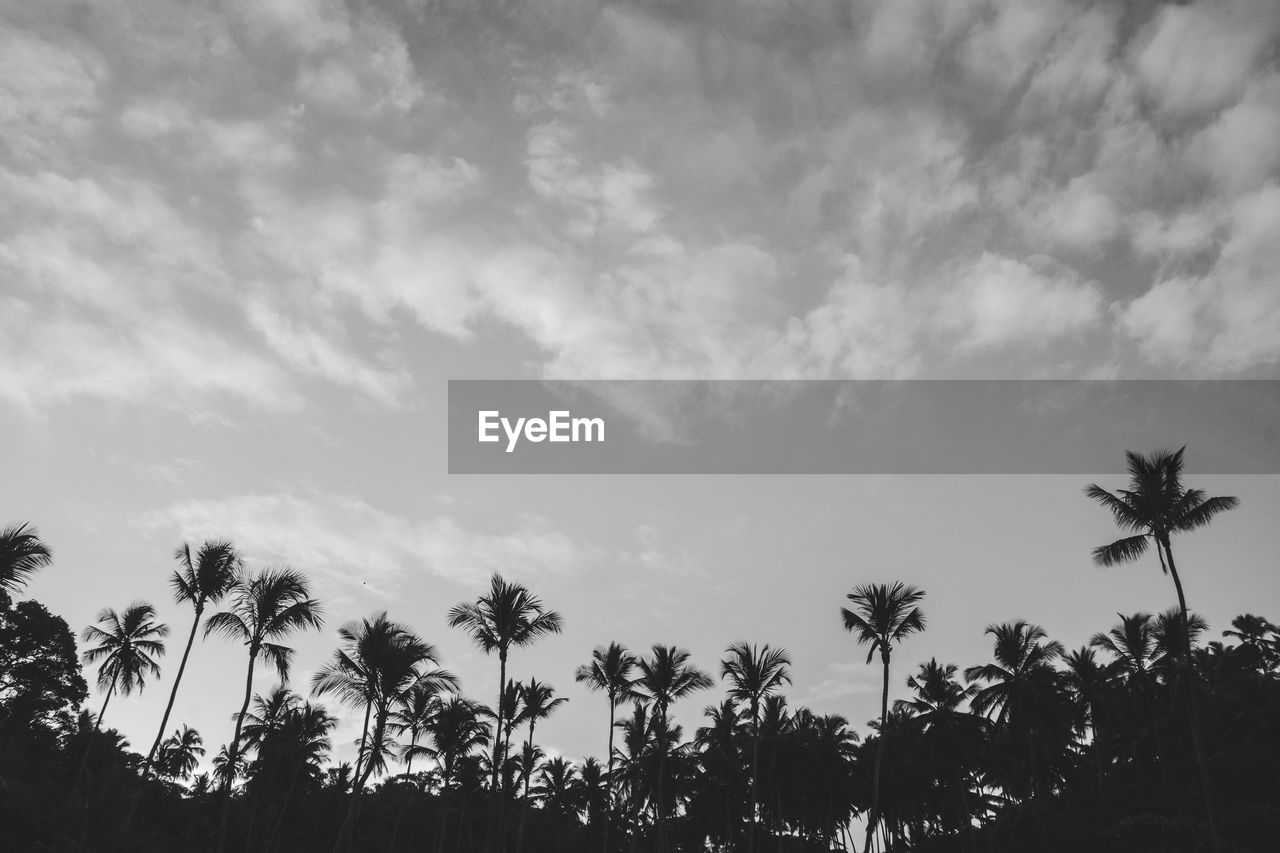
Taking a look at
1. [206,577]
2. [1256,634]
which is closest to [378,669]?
[206,577]

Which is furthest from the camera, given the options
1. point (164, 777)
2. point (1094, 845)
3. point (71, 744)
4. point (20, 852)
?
point (164, 777)

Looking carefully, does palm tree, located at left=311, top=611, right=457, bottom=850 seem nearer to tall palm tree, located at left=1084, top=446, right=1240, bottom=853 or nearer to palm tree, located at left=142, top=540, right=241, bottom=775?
palm tree, located at left=142, top=540, right=241, bottom=775

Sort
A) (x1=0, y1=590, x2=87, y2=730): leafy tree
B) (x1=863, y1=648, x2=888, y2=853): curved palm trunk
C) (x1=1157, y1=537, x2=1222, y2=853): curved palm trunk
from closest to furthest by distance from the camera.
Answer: (x1=1157, y1=537, x2=1222, y2=853): curved palm trunk < (x1=863, y1=648, x2=888, y2=853): curved palm trunk < (x1=0, y1=590, x2=87, y2=730): leafy tree

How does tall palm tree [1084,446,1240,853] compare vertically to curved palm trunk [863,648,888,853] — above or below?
above

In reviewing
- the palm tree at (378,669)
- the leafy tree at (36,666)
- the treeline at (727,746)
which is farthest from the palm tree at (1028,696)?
the leafy tree at (36,666)

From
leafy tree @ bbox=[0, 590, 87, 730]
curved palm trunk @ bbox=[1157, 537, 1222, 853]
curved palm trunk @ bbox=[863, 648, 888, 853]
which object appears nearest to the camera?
curved palm trunk @ bbox=[1157, 537, 1222, 853]

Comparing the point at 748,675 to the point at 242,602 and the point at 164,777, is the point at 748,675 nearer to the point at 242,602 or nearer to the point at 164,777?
the point at 242,602

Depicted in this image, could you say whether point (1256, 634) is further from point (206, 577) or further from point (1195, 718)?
point (206, 577)

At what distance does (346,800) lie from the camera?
228ft

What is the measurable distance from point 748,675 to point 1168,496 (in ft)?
78.0

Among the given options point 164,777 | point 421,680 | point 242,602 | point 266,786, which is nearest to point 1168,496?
point 421,680

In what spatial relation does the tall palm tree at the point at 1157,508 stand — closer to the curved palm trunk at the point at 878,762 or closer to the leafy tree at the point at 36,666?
the curved palm trunk at the point at 878,762

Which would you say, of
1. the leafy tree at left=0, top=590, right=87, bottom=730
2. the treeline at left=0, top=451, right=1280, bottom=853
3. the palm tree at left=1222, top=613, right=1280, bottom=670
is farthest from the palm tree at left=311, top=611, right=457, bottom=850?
the palm tree at left=1222, top=613, right=1280, bottom=670

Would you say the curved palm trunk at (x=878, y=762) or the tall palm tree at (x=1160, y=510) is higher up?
the tall palm tree at (x=1160, y=510)
